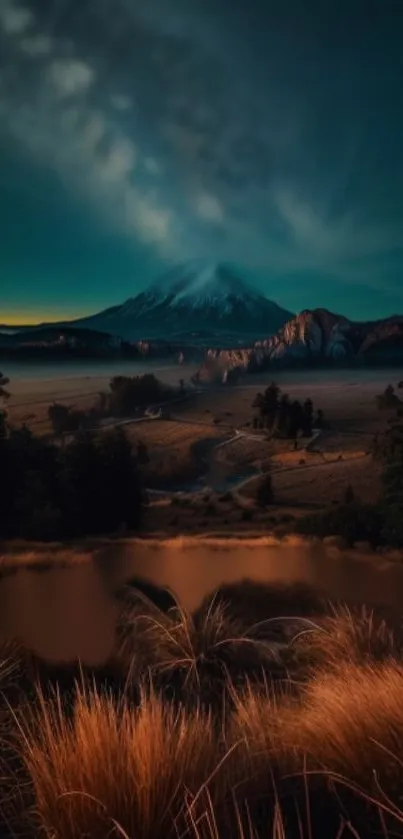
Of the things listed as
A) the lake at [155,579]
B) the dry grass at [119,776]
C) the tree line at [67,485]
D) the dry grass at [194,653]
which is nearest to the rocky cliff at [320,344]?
the tree line at [67,485]

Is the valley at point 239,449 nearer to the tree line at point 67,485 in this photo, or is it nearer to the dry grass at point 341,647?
the tree line at point 67,485

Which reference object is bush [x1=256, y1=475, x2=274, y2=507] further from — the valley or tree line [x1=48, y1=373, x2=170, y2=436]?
tree line [x1=48, y1=373, x2=170, y2=436]

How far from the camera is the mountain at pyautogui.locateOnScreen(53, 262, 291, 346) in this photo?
4102mm

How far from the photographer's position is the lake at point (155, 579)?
360 cm

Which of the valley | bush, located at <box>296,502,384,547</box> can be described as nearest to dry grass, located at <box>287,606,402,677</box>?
bush, located at <box>296,502,384,547</box>

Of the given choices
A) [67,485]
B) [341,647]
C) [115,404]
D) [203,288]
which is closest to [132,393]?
[115,404]

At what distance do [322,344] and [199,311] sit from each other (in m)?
0.80

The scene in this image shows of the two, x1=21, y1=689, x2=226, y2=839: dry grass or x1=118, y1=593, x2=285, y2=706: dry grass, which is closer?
x1=21, y1=689, x2=226, y2=839: dry grass

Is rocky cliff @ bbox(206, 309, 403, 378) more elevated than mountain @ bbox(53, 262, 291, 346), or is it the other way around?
mountain @ bbox(53, 262, 291, 346)

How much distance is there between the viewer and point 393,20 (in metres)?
3.69

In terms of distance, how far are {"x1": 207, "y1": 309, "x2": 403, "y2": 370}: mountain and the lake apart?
3.60 ft

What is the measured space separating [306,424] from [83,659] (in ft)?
5.95

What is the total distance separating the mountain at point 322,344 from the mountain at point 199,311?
0.28ft

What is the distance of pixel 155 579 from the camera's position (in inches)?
151
